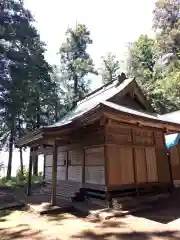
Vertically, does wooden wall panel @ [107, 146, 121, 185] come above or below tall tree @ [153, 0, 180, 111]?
below

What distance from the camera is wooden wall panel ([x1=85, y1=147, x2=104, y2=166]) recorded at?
8.29 metres

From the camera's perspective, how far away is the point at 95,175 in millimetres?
8500

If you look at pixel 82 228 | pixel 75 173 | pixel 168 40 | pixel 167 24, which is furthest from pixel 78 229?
pixel 167 24

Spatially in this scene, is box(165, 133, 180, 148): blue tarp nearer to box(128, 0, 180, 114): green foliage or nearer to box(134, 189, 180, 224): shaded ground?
box(134, 189, 180, 224): shaded ground

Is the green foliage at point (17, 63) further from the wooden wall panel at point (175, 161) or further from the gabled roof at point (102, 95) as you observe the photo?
the wooden wall panel at point (175, 161)

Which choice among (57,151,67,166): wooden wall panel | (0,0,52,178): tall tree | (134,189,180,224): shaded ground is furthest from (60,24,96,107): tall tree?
(134,189,180,224): shaded ground

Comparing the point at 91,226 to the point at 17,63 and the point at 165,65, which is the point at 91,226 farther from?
the point at 165,65

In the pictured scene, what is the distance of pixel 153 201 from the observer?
8.27 meters

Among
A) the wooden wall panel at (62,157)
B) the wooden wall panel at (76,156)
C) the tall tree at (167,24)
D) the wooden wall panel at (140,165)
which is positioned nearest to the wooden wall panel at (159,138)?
the wooden wall panel at (140,165)

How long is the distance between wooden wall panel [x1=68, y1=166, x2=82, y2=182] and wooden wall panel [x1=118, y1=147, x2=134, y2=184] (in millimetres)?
2158

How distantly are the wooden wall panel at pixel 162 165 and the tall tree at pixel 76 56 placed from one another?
662 inches

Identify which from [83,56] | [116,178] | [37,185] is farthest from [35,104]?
[116,178]

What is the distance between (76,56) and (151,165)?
65.2ft

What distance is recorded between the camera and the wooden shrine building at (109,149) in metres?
7.75
